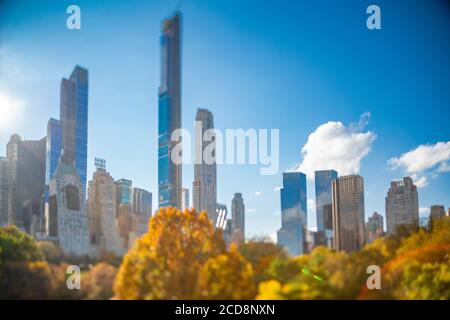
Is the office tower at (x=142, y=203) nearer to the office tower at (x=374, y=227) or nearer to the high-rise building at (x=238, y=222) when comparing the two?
the high-rise building at (x=238, y=222)

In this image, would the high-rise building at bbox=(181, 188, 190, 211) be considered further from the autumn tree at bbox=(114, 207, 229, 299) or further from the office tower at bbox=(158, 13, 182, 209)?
the office tower at bbox=(158, 13, 182, 209)

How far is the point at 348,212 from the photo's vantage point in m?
9.41

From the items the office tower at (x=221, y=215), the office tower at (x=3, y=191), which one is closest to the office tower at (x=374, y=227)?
the office tower at (x=221, y=215)

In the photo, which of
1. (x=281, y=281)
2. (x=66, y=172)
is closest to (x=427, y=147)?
(x=281, y=281)

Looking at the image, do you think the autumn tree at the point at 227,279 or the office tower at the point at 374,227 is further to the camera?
→ the office tower at the point at 374,227

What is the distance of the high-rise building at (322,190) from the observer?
9.36 m

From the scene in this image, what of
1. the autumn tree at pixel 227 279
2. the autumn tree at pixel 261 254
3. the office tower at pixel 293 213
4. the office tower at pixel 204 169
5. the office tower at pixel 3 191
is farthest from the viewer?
the office tower at pixel 3 191

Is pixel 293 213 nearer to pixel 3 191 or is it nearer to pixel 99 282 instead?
pixel 99 282

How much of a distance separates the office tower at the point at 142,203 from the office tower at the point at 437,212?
466cm

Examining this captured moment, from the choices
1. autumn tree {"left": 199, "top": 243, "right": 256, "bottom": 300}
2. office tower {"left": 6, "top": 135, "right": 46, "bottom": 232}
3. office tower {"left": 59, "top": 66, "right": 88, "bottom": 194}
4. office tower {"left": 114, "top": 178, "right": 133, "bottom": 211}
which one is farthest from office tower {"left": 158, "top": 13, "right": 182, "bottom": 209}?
office tower {"left": 6, "top": 135, "right": 46, "bottom": 232}

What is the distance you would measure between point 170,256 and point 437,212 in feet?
14.7

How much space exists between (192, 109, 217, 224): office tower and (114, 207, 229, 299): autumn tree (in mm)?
196
